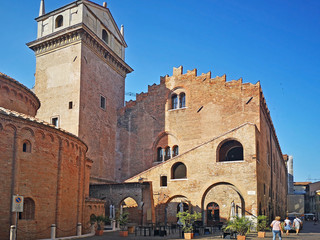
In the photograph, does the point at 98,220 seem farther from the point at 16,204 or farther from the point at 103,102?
the point at 103,102

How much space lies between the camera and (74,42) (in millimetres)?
30469

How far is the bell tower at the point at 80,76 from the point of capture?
30.0 metres

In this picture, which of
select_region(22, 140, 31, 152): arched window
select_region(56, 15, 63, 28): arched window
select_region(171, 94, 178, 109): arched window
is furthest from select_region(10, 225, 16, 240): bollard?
select_region(56, 15, 63, 28): arched window

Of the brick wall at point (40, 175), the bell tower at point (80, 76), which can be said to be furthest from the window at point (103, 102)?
the brick wall at point (40, 175)

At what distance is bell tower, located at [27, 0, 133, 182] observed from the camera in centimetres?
2995

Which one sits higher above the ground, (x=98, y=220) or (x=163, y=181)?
(x=163, y=181)

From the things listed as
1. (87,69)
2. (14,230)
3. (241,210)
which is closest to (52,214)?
(14,230)

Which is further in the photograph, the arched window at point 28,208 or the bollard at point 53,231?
the bollard at point 53,231

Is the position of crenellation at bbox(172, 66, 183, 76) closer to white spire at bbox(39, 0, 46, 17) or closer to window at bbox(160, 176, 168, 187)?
window at bbox(160, 176, 168, 187)

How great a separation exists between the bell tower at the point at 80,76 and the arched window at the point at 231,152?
10.5 meters

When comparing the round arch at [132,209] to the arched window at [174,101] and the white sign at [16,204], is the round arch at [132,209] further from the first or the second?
the white sign at [16,204]

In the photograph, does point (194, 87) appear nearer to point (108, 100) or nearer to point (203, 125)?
point (203, 125)

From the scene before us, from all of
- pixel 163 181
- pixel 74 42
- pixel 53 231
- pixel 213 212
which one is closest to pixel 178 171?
pixel 163 181

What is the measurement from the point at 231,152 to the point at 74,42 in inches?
629
